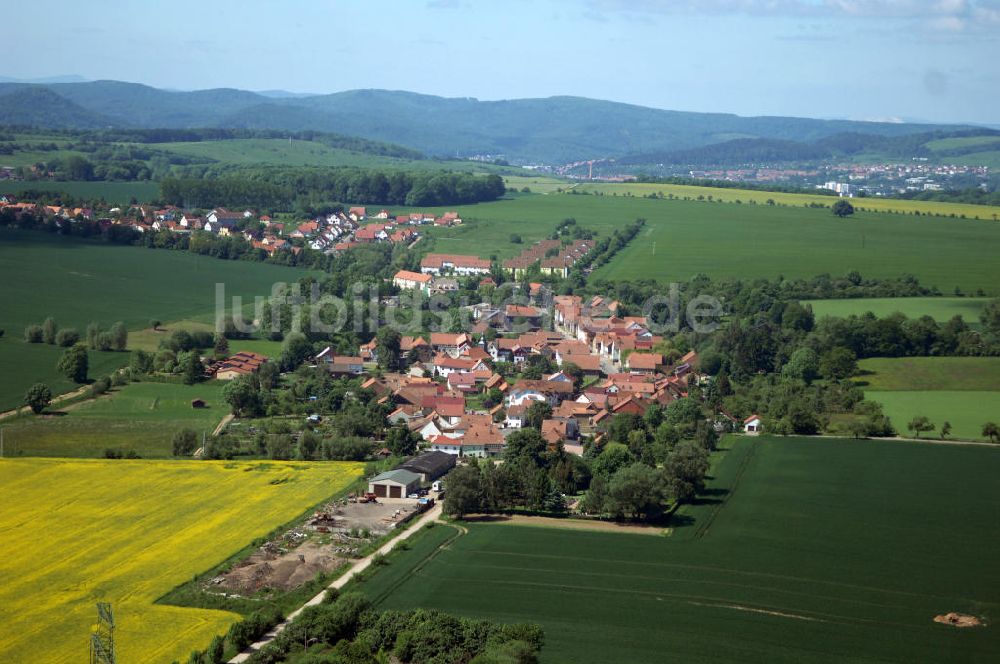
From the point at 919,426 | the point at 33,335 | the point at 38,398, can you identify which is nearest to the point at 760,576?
the point at 919,426

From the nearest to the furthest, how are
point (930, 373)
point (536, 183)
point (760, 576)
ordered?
point (760, 576) < point (930, 373) < point (536, 183)

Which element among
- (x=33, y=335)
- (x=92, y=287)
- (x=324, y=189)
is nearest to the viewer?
(x=33, y=335)

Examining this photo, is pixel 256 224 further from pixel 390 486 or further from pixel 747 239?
pixel 390 486

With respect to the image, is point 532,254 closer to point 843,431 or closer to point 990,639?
point 843,431

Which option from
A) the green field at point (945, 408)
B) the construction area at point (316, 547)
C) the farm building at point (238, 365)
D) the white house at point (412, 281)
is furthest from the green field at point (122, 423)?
the white house at point (412, 281)

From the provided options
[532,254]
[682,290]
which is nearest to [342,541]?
[682,290]

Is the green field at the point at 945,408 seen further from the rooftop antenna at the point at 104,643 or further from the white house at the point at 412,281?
the white house at the point at 412,281
